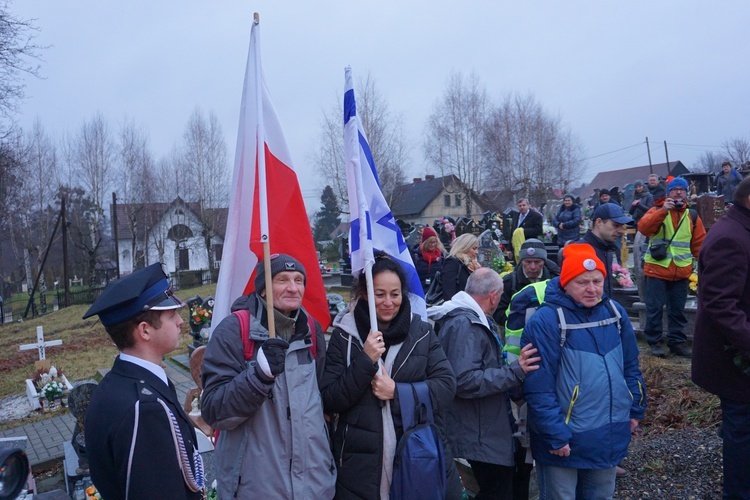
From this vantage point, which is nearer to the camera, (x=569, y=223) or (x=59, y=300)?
(x=569, y=223)

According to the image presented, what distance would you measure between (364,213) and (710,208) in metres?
11.8

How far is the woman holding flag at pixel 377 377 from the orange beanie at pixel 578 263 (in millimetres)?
858

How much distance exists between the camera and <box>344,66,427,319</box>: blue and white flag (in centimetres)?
310

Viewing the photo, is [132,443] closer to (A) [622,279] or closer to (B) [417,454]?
(B) [417,454]

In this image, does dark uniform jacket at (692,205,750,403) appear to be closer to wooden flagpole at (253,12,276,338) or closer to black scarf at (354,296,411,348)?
black scarf at (354,296,411,348)

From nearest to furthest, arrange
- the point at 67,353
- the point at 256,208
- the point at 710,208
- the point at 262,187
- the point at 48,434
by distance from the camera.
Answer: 1. the point at 262,187
2. the point at 256,208
3. the point at 48,434
4. the point at 710,208
5. the point at 67,353

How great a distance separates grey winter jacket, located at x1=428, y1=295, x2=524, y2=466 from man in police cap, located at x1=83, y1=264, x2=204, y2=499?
5.46 ft

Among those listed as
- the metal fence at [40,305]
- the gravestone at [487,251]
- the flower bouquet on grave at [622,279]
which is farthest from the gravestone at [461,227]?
the metal fence at [40,305]

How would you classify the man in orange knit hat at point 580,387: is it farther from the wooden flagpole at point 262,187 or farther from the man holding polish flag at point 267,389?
the wooden flagpole at point 262,187

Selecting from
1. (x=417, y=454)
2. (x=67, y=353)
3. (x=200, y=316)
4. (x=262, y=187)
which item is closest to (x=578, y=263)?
(x=417, y=454)

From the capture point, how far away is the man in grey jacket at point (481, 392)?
10.0 ft

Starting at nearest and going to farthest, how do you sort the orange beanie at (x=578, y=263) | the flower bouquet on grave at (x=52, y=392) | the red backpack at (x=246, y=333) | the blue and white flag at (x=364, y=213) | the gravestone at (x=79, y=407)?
the red backpack at (x=246, y=333), the orange beanie at (x=578, y=263), the blue and white flag at (x=364, y=213), the gravestone at (x=79, y=407), the flower bouquet on grave at (x=52, y=392)

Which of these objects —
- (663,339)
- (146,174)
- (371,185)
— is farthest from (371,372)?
(146,174)

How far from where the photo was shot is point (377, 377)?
2.66 m
